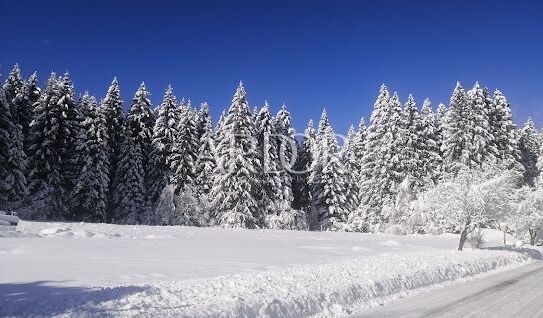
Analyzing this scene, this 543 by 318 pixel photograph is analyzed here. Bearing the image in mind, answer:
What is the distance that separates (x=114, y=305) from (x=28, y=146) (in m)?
39.3

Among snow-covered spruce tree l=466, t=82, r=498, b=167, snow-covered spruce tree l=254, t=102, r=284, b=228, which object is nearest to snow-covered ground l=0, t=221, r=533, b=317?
snow-covered spruce tree l=254, t=102, r=284, b=228

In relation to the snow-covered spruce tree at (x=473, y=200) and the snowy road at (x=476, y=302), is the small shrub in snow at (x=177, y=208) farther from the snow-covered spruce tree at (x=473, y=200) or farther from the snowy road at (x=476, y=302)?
the snowy road at (x=476, y=302)

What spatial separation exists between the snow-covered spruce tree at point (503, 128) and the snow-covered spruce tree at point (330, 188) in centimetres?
1732

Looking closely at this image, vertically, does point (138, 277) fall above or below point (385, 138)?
below

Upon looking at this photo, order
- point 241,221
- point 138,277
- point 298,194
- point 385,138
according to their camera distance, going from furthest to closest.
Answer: point 298,194 → point 385,138 → point 241,221 → point 138,277

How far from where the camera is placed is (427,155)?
51.5m

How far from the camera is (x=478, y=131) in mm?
51156

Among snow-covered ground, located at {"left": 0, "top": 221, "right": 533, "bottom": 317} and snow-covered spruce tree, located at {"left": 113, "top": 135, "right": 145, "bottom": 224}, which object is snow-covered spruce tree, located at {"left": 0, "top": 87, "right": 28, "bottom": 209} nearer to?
snow-covered spruce tree, located at {"left": 113, "top": 135, "right": 145, "bottom": 224}

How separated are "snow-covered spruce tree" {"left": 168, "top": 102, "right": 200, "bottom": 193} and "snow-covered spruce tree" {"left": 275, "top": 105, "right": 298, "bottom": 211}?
895 cm

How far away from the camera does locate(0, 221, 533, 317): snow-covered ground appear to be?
10.1m

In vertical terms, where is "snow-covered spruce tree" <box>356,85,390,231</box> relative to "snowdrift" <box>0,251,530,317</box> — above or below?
above

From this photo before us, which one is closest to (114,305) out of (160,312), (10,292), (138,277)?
(160,312)

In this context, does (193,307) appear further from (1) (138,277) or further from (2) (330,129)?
(2) (330,129)

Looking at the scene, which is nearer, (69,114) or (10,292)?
(10,292)
